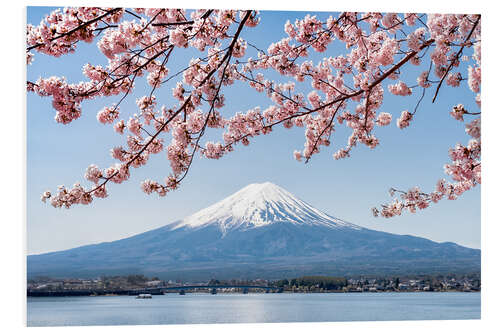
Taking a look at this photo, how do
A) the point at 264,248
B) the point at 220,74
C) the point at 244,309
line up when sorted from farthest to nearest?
1. the point at 264,248
2. the point at 244,309
3. the point at 220,74

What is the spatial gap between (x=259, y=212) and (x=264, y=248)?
2.28 feet

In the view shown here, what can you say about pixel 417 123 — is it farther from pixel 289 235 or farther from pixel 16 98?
pixel 16 98

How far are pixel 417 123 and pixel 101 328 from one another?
131 inches

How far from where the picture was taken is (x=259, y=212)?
7.31 metres

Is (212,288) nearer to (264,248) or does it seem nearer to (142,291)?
(142,291)

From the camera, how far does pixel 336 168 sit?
5566 millimetres

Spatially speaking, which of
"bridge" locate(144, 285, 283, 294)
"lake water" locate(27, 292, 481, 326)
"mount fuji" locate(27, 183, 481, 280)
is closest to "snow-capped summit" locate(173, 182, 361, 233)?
"mount fuji" locate(27, 183, 481, 280)

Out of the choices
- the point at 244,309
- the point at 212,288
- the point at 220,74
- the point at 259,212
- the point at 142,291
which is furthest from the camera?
the point at 259,212

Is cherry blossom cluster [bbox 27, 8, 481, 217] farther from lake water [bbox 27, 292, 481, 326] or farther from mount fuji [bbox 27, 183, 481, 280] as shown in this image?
mount fuji [bbox 27, 183, 481, 280]

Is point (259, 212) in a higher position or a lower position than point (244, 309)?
higher

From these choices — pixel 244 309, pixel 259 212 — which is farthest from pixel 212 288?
pixel 259 212

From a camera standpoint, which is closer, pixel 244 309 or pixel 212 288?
pixel 244 309

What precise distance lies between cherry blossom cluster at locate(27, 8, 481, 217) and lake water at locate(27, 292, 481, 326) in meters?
1.05

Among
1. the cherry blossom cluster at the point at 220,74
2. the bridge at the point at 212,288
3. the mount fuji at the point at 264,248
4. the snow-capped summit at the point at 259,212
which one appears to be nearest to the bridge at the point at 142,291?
the bridge at the point at 212,288
